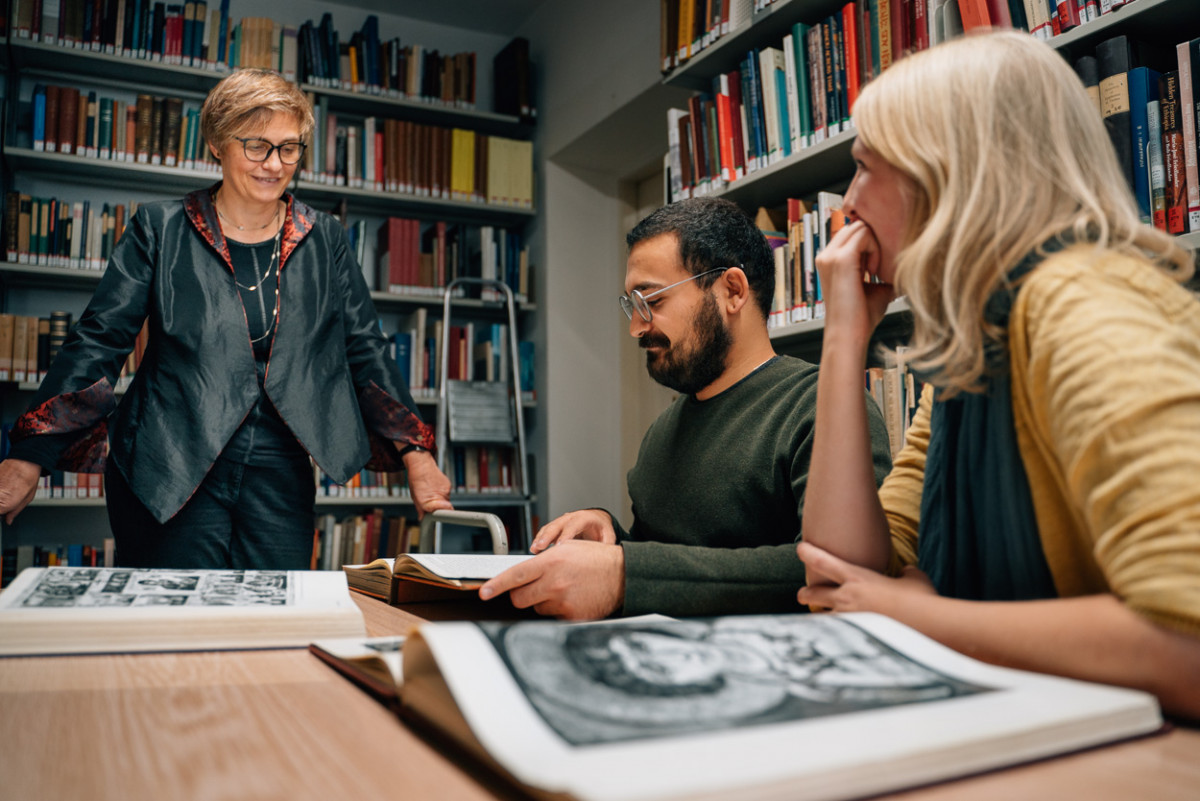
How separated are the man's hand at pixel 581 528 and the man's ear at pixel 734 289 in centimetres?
40

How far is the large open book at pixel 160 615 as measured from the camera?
26.5 inches

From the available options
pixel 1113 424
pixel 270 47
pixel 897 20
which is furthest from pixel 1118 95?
pixel 270 47

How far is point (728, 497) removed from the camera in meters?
1.21

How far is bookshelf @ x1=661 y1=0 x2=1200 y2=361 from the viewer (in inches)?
56.4

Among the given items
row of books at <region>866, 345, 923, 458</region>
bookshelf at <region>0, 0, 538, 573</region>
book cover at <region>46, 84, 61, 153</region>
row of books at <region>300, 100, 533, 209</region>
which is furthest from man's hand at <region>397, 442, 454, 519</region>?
book cover at <region>46, 84, 61, 153</region>

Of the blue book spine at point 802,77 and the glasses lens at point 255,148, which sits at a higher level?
the blue book spine at point 802,77

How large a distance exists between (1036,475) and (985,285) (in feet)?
0.49

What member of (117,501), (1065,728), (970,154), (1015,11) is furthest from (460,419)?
(1065,728)

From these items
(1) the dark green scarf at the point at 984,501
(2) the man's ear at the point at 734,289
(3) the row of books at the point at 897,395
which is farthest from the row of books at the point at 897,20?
(1) the dark green scarf at the point at 984,501

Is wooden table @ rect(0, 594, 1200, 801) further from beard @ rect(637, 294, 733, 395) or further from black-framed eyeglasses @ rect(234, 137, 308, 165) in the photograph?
black-framed eyeglasses @ rect(234, 137, 308, 165)

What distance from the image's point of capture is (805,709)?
42cm

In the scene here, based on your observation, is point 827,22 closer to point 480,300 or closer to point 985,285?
point 985,285

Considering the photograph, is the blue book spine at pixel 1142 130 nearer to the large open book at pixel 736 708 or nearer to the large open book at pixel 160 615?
the large open book at pixel 736 708

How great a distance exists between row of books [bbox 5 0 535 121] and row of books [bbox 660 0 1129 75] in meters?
1.72
